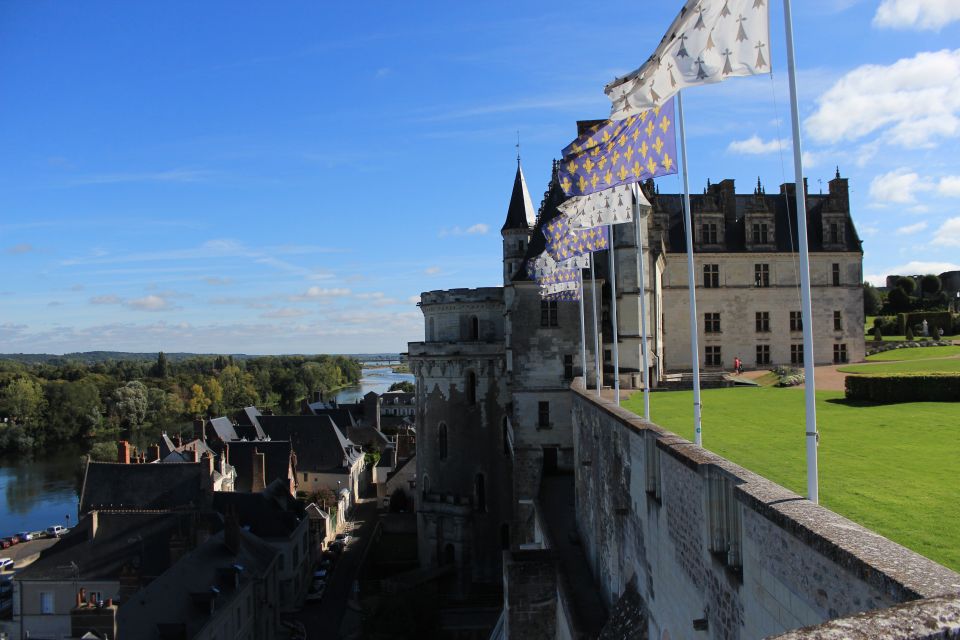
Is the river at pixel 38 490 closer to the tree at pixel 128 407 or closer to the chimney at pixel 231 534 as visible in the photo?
the tree at pixel 128 407

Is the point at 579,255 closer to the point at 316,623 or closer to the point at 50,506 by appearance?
the point at 316,623

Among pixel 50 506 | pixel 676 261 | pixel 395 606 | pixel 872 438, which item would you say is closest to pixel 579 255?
pixel 872 438

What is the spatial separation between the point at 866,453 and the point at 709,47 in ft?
20.6

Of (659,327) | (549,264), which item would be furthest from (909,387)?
(659,327)

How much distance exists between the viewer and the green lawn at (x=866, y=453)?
7121 mm

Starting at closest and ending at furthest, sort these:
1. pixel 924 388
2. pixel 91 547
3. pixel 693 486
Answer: pixel 693 486, pixel 924 388, pixel 91 547

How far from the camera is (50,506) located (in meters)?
54.7

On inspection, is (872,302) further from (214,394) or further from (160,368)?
(160,368)

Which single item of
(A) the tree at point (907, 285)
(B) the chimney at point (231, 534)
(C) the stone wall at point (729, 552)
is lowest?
(B) the chimney at point (231, 534)

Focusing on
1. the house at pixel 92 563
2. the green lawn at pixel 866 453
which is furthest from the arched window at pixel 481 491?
the green lawn at pixel 866 453

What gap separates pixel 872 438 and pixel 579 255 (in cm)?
893

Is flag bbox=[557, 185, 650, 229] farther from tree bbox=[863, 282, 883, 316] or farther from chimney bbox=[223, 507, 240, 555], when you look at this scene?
tree bbox=[863, 282, 883, 316]

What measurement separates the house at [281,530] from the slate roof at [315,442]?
1649cm

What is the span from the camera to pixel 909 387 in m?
16.3
